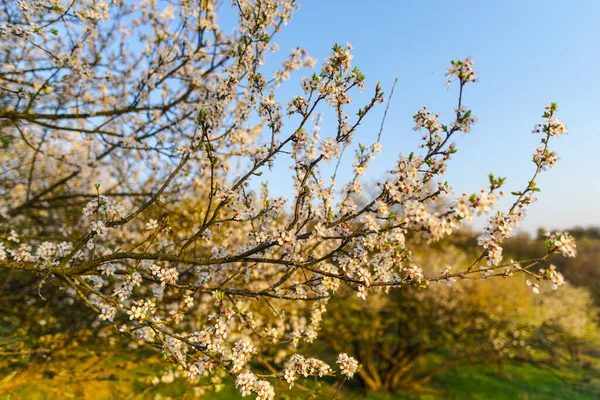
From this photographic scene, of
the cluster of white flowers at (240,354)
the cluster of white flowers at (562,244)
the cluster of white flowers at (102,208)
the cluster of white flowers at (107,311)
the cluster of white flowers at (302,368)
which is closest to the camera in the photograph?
the cluster of white flowers at (562,244)

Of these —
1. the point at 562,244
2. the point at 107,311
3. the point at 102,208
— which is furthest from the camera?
the point at 102,208

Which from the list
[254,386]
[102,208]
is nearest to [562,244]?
[254,386]

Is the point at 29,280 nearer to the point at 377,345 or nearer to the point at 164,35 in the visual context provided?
the point at 164,35

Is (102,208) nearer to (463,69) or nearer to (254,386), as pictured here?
(254,386)

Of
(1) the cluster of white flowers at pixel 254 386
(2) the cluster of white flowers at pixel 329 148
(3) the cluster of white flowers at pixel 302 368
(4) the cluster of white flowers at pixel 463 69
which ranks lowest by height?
(1) the cluster of white flowers at pixel 254 386

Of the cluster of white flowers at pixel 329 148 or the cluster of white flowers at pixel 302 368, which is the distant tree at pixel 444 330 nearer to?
the cluster of white flowers at pixel 302 368

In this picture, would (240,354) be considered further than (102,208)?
No

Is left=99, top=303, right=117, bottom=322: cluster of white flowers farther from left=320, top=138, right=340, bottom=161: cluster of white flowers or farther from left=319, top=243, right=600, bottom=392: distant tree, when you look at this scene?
left=319, top=243, right=600, bottom=392: distant tree

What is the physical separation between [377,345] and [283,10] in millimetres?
15501

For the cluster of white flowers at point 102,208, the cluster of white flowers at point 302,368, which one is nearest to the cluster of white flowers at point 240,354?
the cluster of white flowers at point 302,368

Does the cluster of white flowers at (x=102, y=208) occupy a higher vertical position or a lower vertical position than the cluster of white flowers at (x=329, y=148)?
lower

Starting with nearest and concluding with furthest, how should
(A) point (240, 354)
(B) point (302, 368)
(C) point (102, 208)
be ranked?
1. (A) point (240, 354)
2. (B) point (302, 368)
3. (C) point (102, 208)

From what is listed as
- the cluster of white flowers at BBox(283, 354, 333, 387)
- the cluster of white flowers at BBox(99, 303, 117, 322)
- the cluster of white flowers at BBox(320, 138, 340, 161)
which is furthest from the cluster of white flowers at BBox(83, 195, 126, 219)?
the cluster of white flowers at BBox(283, 354, 333, 387)

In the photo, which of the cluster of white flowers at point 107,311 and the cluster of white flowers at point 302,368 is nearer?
the cluster of white flowers at point 302,368
